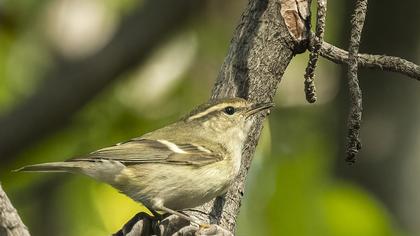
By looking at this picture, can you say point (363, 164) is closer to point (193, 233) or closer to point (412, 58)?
point (412, 58)

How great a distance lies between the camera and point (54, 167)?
16.9 feet

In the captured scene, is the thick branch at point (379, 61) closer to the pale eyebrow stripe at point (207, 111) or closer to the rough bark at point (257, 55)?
the rough bark at point (257, 55)

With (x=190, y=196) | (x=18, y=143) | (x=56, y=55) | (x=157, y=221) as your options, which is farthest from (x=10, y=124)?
(x=157, y=221)

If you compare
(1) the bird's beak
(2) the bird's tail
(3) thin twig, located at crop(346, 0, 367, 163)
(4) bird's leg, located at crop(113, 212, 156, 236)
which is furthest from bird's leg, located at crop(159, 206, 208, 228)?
(3) thin twig, located at crop(346, 0, 367, 163)

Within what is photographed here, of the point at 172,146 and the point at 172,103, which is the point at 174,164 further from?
the point at 172,103

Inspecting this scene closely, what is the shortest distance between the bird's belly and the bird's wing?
0.12 feet

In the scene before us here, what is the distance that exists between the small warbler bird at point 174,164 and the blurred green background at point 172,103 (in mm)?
420

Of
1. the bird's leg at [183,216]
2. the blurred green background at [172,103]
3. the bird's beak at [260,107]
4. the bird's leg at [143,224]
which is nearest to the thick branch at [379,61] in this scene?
the bird's beak at [260,107]

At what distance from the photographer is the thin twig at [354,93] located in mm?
4195

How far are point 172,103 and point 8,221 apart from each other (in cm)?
433

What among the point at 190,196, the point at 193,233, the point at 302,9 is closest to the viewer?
the point at 193,233

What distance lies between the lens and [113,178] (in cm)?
545

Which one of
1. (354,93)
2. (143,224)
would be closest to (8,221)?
(143,224)

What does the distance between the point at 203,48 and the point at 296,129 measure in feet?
3.38
